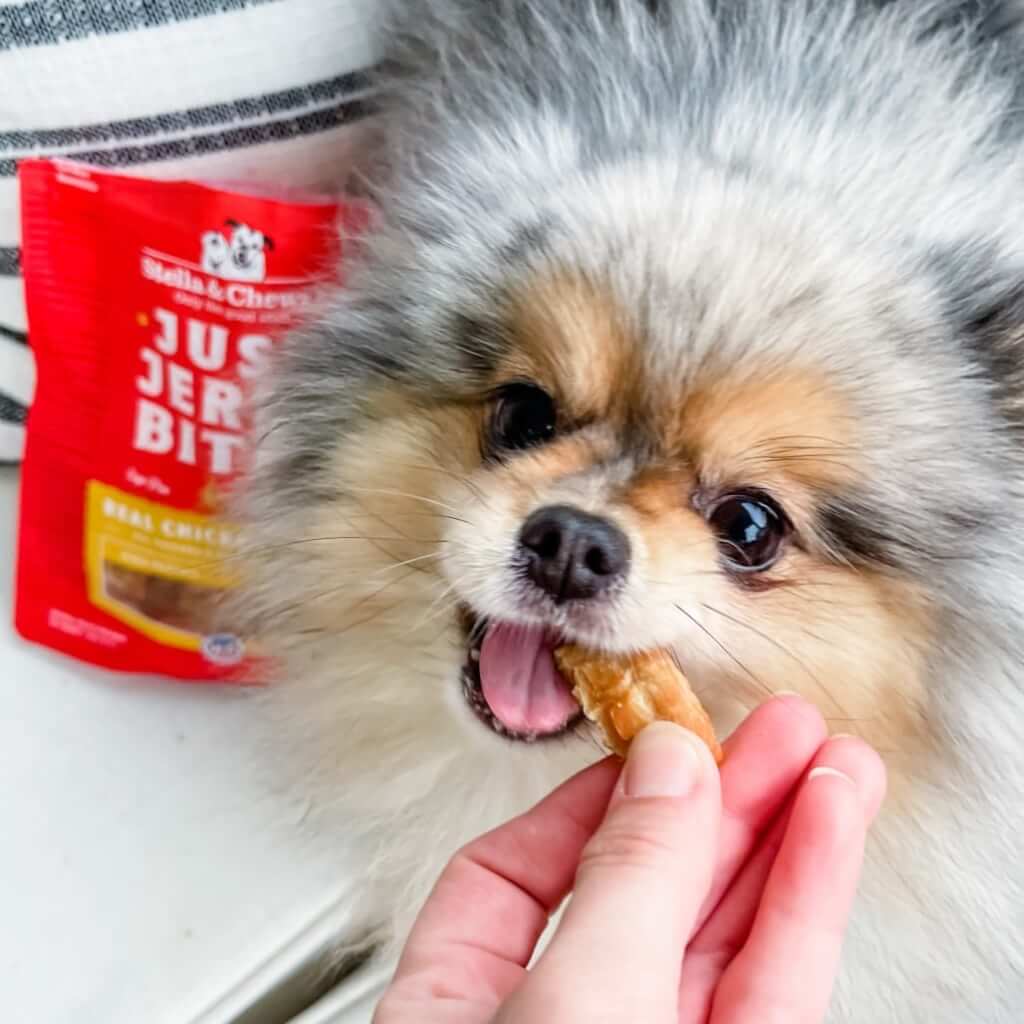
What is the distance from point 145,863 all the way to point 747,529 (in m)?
0.88

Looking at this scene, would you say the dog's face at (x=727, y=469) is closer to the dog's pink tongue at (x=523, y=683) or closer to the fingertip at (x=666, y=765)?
the dog's pink tongue at (x=523, y=683)

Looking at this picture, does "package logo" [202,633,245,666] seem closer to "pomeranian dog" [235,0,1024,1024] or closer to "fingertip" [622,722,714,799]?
"pomeranian dog" [235,0,1024,1024]

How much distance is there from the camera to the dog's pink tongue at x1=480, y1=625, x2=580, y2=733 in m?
1.04

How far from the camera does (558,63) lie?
1269 millimetres

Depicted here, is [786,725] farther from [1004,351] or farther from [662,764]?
[1004,351]

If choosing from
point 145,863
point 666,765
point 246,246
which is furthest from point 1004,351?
point 145,863

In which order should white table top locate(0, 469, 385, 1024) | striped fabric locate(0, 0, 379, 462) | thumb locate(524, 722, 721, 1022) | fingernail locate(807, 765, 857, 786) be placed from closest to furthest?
thumb locate(524, 722, 721, 1022)
fingernail locate(807, 765, 857, 786)
striped fabric locate(0, 0, 379, 462)
white table top locate(0, 469, 385, 1024)

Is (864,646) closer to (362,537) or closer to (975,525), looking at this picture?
(975,525)

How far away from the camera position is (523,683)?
106 cm

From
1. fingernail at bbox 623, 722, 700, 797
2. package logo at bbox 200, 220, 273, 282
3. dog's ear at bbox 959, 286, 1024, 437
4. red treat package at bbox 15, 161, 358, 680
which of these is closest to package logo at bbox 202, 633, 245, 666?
red treat package at bbox 15, 161, 358, 680

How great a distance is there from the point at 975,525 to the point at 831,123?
0.41m

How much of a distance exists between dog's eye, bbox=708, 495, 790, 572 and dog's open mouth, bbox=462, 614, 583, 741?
0.59 feet

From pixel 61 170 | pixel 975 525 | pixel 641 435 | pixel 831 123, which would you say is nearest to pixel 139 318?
pixel 61 170

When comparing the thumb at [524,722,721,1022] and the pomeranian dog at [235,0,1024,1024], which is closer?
the thumb at [524,722,721,1022]
